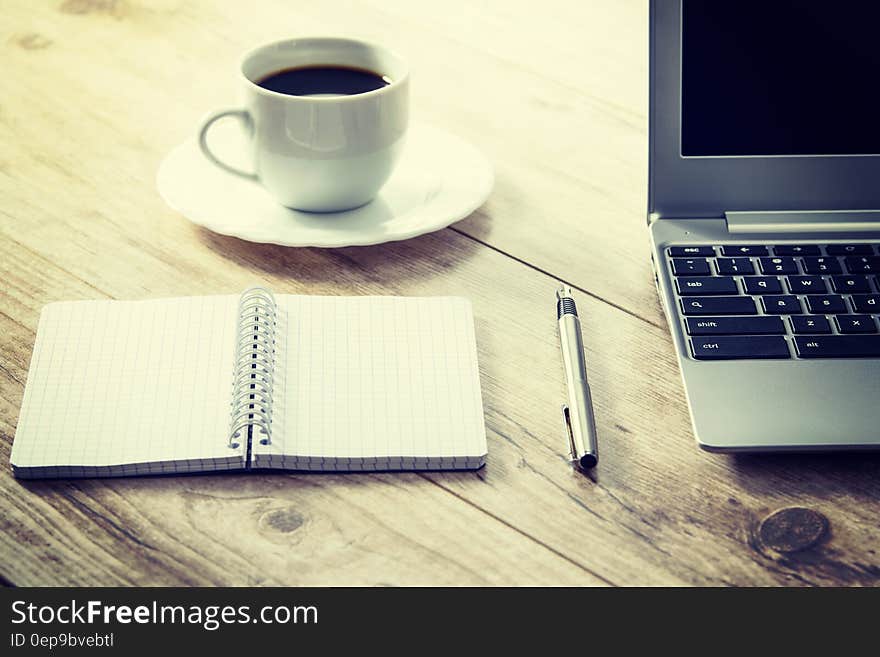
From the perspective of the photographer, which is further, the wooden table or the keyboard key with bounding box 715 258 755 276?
the keyboard key with bounding box 715 258 755 276

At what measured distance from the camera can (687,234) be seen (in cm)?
73

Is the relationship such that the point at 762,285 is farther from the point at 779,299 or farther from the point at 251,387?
the point at 251,387

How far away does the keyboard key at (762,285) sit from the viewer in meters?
0.68

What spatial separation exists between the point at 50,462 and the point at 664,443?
389 mm

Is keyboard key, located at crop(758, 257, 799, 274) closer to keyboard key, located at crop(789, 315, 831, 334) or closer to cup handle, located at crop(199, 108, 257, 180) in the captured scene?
keyboard key, located at crop(789, 315, 831, 334)

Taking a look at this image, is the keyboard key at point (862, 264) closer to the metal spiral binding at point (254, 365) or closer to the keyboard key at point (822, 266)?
the keyboard key at point (822, 266)

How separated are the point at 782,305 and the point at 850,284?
0.06 m

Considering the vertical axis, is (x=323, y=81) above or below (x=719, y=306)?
above

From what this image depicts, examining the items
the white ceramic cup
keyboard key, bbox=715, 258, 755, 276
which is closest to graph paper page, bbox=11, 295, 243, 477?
the white ceramic cup

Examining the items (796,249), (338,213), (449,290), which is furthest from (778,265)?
(338,213)

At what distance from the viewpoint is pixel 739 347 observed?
0.64m

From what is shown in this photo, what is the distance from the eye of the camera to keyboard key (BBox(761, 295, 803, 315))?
664mm
